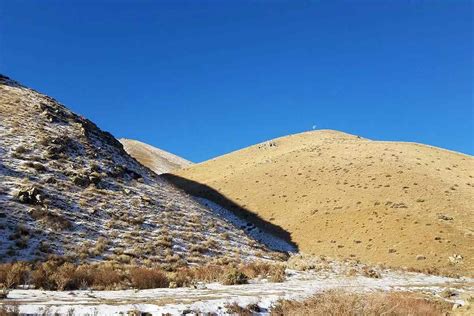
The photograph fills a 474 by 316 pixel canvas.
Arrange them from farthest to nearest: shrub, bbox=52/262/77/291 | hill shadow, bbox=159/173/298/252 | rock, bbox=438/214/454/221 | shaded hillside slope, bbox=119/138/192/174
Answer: shaded hillside slope, bbox=119/138/192/174 → hill shadow, bbox=159/173/298/252 → rock, bbox=438/214/454/221 → shrub, bbox=52/262/77/291

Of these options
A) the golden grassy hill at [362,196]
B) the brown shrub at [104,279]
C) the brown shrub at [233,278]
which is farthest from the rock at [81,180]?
the golden grassy hill at [362,196]

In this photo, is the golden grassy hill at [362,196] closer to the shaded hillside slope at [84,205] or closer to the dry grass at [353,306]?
the shaded hillside slope at [84,205]

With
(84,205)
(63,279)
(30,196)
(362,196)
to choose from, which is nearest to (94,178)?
(84,205)

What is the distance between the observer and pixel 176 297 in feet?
44.3

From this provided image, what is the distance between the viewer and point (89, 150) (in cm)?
3794

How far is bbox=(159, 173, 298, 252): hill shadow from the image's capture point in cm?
4559

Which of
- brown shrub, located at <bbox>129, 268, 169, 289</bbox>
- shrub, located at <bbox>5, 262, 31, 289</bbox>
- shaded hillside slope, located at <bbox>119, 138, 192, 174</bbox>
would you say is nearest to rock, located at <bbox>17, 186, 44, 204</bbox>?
shrub, located at <bbox>5, 262, 31, 289</bbox>

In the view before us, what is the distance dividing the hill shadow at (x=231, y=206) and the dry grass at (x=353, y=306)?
2618 centimetres

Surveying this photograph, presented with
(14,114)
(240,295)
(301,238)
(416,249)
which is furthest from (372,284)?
→ (14,114)

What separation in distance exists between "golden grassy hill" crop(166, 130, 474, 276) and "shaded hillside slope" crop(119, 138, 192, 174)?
24.9 m

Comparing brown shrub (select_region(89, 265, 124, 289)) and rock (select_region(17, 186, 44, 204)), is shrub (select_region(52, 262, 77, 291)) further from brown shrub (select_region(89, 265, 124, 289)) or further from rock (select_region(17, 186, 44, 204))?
rock (select_region(17, 186, 44, 204))

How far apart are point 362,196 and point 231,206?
16.4 metres

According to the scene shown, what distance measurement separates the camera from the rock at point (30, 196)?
82.0 feet

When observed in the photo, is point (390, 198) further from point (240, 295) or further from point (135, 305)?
point (135, 305)
